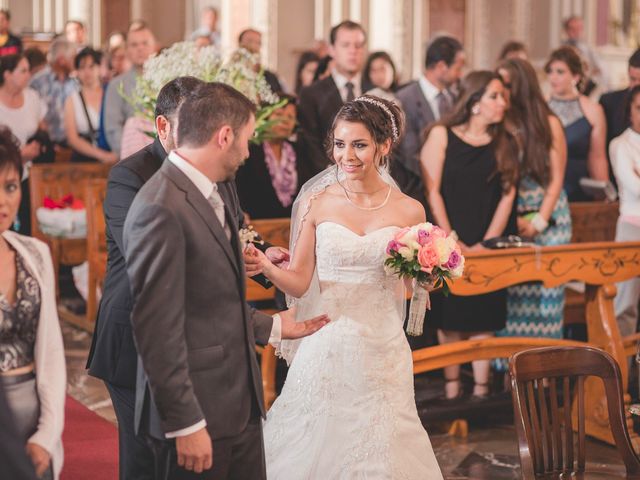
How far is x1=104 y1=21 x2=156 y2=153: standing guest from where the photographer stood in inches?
314

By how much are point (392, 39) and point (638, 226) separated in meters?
8.57

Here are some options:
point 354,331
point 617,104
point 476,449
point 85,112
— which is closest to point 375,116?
point 354,331

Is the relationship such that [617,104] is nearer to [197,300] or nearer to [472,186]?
[472,186]

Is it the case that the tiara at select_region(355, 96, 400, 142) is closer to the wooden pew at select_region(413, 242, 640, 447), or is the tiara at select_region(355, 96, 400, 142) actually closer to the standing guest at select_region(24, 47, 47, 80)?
the wooden pew at select_region(413, 242, 640, 447)

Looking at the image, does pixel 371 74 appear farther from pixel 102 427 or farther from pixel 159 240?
pixel 159 240

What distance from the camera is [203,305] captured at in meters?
2.64

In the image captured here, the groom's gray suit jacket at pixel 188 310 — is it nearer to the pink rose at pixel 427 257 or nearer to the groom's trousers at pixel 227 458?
the groom's trousers at pixel 227 458

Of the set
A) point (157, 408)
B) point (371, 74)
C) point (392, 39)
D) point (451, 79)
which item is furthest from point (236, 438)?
point (392, 39)

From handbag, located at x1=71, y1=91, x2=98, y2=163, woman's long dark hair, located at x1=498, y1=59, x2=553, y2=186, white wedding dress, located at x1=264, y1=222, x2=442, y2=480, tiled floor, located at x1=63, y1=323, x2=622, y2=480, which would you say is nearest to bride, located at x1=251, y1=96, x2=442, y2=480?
white wedding dress, located at x1=264, y1=222, x2=442, y2=480

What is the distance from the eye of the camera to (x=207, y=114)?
2.62 m

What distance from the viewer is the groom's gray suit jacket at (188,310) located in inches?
99.9

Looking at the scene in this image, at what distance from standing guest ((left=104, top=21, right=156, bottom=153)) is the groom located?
5.37 meters

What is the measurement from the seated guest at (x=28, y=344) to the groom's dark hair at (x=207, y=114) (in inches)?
16.2

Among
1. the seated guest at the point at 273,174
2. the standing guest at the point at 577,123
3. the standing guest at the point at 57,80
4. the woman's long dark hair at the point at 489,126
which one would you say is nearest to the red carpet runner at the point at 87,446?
the seated guest at the point at 273,174
